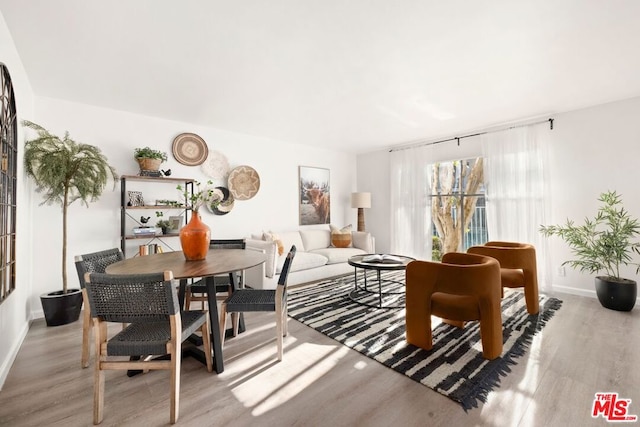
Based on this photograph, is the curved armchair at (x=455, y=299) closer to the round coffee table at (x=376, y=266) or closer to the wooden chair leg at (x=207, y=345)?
the round coffee table at (x=376, y=266)

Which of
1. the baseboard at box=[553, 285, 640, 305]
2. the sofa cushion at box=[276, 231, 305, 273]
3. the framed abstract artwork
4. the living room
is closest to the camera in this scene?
the living room

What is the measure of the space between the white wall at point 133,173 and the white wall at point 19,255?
0.22 m

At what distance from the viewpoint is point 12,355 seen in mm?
2174

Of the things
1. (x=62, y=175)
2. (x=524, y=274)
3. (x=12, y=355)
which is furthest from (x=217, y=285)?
(x=524, y=274)

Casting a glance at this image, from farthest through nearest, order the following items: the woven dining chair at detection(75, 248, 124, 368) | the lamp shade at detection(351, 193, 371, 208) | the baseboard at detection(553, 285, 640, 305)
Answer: the lamp shade at detection(351, 193, 371, 208), the baseboard at detection(553, 285, 640, 305), the woven dining chair at detection(75, 248, 124, 368)

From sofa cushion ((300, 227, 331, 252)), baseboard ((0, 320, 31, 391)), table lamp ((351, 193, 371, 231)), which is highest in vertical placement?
table lamp ((351, 193, 371, 231))

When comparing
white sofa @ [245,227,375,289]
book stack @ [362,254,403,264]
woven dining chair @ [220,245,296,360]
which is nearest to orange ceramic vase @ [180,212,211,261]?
woven dining chair @ [220,245,296,360]

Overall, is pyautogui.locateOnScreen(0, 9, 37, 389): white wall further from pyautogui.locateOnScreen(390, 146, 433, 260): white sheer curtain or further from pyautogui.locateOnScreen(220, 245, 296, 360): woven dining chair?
pyautogui.locateOnScreen(390, 146, 433, 260): white sheer curtain

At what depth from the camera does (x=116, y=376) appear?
6.49ft

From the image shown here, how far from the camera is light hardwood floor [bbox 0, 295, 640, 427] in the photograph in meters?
1.56

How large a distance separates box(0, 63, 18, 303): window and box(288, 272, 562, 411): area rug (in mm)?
2384

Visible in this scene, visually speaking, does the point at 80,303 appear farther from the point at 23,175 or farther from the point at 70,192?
the point at 23,175

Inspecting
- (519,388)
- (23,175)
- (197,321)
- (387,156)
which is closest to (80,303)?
(23,175)

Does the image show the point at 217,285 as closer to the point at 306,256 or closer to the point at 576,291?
the point at 306,256
